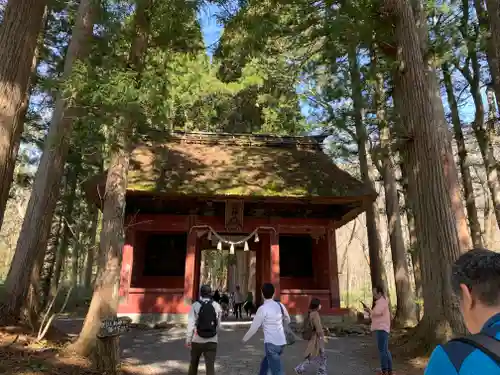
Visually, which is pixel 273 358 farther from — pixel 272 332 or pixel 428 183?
pixel 428 183

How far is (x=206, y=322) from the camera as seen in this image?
4.48 metres

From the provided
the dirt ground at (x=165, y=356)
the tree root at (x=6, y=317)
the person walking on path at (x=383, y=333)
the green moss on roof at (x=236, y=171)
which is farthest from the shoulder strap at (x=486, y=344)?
the green moss on roof at (x=236, y=171)

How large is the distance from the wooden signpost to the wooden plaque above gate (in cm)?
638

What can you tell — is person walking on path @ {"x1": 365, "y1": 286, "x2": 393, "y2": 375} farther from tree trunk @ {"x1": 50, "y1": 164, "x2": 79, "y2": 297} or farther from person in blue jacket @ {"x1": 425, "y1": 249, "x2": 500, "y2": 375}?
tree trunk @ {"x1": 50, "y1": 164, "x2": 79, "y2": 297}

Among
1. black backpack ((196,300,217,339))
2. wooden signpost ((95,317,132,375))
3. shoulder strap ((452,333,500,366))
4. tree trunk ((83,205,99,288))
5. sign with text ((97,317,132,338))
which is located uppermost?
tree trunk ((83,205,99,288))

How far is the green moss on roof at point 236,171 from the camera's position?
11.1m

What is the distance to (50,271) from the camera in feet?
47.5

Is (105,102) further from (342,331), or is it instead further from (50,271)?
(50,271)

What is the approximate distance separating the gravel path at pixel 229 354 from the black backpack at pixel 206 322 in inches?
88.4

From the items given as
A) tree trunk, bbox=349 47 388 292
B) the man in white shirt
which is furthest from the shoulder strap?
tree trunk, bbox=349 47 388 292

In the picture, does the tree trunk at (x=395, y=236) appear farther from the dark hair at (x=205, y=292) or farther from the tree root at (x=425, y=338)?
the dark hair at (x=205, y=292)

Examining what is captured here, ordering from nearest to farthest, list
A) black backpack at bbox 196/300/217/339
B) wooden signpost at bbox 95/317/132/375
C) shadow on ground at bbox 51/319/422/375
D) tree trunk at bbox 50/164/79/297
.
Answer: black backpack at bbox 196/300/217/339 < wooden signpost at bbox 95/317/132/375 < shadow on ground at bbox 51/319/422/375 < tree trunk at bbox 50/164/79/297

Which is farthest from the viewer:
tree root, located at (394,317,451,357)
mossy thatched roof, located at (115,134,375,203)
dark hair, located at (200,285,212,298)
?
mossy thatched roof, located at (115,134,375,203)

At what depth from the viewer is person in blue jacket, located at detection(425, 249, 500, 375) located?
1.11m
